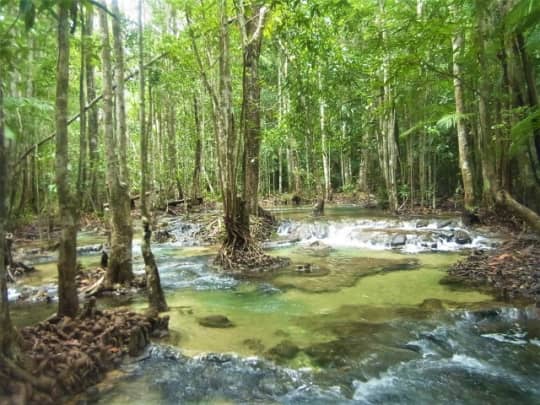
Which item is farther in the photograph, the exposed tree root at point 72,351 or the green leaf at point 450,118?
the green leaf at point 450,118

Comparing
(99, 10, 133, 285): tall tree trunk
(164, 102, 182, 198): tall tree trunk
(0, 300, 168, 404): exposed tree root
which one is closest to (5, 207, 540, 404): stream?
(0, 300, 168, 404): exposed tree root

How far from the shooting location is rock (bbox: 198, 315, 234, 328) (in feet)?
19.7

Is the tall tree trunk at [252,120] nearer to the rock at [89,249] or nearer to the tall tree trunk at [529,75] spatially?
the rock at [89,249]

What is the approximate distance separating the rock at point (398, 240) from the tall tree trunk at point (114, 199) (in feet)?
25.8

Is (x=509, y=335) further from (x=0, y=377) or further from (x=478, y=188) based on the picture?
(x=478, y=188)

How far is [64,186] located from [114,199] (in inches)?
117

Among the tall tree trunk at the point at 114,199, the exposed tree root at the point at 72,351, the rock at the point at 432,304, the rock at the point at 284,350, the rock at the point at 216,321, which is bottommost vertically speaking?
the rock at the point at 284,350

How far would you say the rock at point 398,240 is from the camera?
41.4 ft

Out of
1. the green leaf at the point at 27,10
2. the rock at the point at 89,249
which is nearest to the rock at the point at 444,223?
the rock at the point at 89,249

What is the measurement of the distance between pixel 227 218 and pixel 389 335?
5.11 m

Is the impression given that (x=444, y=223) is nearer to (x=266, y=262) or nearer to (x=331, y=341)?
(x=266, y=262)

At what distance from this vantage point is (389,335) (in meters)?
5.55

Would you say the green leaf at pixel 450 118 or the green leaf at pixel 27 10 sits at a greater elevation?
the green leaf at pixel 450 118

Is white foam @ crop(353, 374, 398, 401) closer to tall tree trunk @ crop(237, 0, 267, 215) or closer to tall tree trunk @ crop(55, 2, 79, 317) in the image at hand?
tall tree trunk @ crop(55, 2, 79, 317)
